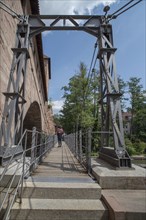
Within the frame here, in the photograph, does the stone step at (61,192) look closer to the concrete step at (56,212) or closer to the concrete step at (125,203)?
the concrete step at (125,203)

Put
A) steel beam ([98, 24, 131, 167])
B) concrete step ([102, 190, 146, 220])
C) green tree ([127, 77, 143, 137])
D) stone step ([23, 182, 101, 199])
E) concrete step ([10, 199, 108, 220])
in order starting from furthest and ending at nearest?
green tree ([127, 77, 143, 137])
steel beam ([98, 24, 131, 167])
stone step ([23, 182, 101, 199])
concrete step ([10, 199, 108, 220])
concrete step ([102, 190, 146, 220])

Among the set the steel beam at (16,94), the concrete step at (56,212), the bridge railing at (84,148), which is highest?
the steel beam at (16,94)

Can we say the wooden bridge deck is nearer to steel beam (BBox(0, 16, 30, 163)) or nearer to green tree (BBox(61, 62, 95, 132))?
steel beam (BBox(0, 16, 30, 163))

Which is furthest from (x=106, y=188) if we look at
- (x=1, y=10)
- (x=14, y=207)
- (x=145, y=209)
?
(x=1, y=10)

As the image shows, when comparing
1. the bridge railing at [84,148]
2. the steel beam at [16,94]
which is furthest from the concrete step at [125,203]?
the steel beam at [16,94]

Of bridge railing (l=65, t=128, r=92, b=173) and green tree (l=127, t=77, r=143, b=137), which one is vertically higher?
green tree (l=127, t=77, r=143, b=137)

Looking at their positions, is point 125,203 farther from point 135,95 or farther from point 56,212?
point 135,95

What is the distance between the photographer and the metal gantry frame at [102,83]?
567 centimetres

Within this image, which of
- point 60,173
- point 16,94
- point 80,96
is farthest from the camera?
point 80,96

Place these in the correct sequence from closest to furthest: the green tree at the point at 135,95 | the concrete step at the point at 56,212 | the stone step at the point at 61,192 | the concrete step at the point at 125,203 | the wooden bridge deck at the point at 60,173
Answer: the concrete step at the point at 125,203 → the concrete step at the point at 56,212 → the stone step at the point at 61,192 → the wooden bridge deck at the point at 60,173 → the green tree at the point at 135,95

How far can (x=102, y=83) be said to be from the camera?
7.75 meters

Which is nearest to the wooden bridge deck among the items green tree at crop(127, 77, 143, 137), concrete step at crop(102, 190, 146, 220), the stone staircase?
the stone staircase

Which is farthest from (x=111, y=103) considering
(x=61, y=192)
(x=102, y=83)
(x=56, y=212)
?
(x=56, y=212)

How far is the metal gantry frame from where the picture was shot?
223 inches
